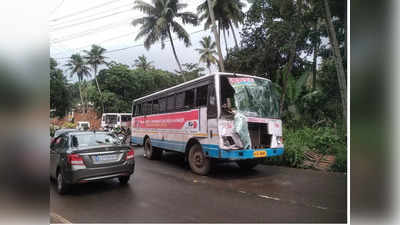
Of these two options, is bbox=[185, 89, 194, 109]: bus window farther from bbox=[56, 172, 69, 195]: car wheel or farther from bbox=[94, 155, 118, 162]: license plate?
bbox=[56, 172, 69, 195]: car wheel

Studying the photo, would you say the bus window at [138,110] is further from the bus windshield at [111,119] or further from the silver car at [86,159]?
the bus windshield at [111,119]

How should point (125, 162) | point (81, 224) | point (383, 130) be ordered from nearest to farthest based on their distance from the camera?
point (383, 130) < point (81, 224) < point (125, 162)

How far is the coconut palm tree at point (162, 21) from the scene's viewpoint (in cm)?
1952

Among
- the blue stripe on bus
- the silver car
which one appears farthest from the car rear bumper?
the blue stripe on bus

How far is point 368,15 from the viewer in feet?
10.3

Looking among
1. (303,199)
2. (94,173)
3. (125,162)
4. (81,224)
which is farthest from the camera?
(125,162)

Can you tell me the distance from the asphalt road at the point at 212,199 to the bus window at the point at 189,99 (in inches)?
83.5

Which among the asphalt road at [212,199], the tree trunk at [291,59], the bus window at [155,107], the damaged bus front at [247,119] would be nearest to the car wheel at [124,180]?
the asphalt road at [212,199]

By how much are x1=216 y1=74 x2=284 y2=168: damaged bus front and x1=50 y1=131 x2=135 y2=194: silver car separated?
2.43m

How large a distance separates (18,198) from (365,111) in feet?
13.7

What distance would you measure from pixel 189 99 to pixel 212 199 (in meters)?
3.52

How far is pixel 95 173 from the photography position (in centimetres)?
504

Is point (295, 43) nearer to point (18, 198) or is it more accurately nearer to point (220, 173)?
point (220, 173)

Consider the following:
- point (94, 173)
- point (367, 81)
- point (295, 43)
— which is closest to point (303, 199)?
point (367, 81)
